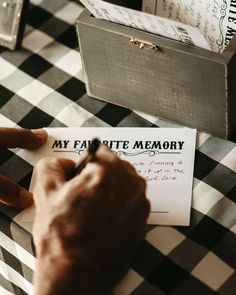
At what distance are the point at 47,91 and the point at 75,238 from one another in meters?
0.49

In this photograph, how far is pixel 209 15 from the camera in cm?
93

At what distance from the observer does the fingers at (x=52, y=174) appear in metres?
0.73

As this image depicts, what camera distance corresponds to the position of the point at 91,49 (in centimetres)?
97

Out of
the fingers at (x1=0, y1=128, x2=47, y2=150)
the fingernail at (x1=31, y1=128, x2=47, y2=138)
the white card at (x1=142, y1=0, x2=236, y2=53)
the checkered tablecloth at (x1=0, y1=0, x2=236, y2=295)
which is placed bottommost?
the checkered tablecloth at (x1=0, y1=0, x2=236, y2=295)

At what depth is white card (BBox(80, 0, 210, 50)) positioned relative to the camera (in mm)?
809

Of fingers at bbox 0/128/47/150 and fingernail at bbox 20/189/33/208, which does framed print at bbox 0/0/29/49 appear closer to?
fingers at bbox 0/128/47/150

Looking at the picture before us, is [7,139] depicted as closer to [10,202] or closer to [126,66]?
[10,202]

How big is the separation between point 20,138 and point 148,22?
0.97 ft

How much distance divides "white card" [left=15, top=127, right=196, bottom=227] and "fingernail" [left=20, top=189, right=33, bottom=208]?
0.05 ft

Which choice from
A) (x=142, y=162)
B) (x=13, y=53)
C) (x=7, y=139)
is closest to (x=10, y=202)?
(x=7, y=139)

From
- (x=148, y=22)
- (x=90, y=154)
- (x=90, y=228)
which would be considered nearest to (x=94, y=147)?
(x=90, y=154)

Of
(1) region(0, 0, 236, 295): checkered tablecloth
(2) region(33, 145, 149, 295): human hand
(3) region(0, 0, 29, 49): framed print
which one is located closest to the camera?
(2) region(33, 145, 149, 295): human hand

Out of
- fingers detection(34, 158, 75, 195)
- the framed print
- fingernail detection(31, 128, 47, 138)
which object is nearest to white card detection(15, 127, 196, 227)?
fingernail detection(31, 128, 47, 138)

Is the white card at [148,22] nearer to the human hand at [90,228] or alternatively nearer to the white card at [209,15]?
the white card at [209,15]
